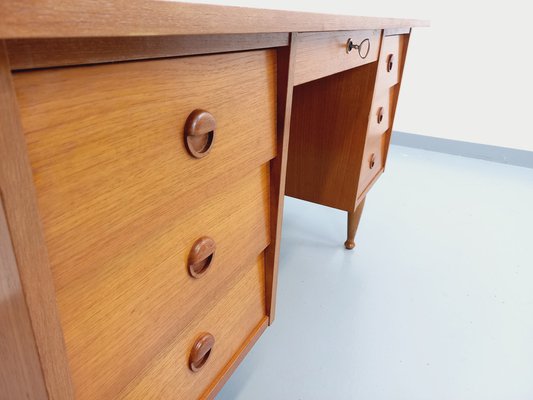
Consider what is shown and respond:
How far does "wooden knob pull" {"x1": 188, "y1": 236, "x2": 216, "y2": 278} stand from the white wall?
1822 millimetres

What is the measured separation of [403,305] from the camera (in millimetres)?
1083

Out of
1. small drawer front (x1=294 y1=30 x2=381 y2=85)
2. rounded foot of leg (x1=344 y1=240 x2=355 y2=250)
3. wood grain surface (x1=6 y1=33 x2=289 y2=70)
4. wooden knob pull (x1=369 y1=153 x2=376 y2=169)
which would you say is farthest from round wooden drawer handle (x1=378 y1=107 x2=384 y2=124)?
wood grain surface (x1=6 y1=33 x2=289 y2=70)

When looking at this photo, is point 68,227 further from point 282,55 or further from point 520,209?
point 520,209

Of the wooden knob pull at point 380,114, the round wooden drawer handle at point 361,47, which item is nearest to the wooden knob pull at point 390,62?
the wooden knob pull at point 380,114

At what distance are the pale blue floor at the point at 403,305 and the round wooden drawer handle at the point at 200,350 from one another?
1.05 ft

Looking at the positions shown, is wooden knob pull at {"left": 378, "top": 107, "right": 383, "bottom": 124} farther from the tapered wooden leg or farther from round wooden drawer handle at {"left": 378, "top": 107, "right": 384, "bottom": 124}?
the tapered wooden leg

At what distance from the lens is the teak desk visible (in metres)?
0.24

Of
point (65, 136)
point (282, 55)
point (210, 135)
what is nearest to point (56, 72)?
point (65, 136)

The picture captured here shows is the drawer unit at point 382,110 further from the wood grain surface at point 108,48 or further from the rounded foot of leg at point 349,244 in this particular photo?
the wood grain surface at point 108,48

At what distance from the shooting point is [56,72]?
25 centimetres

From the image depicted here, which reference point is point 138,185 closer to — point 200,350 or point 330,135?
point 200,350

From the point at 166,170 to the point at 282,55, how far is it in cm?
25

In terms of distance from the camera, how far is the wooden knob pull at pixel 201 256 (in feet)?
1.43

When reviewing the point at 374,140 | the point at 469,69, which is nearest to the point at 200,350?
the point at 374,140
